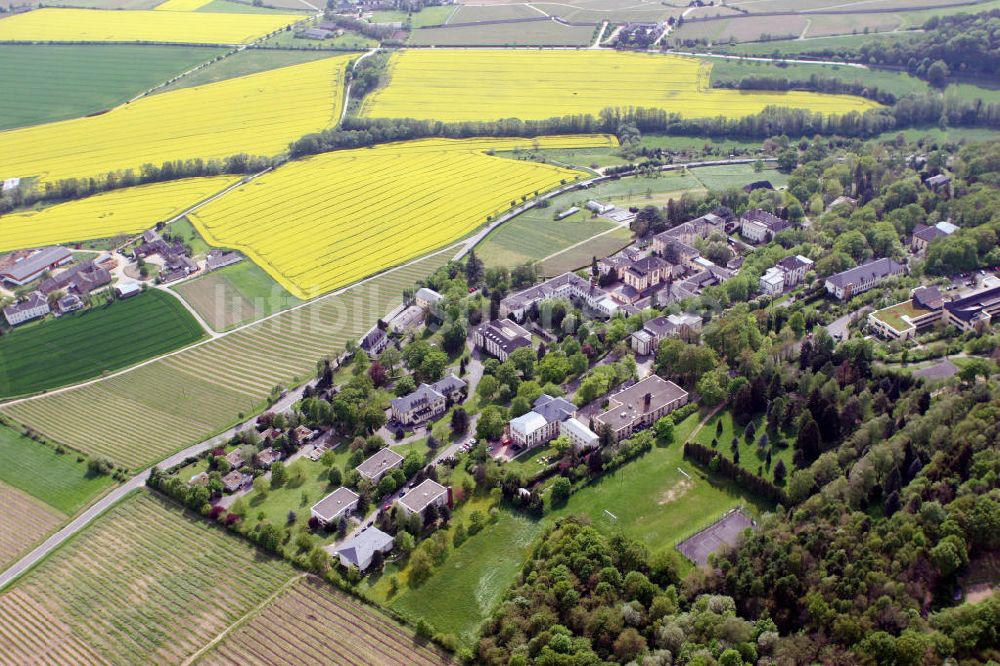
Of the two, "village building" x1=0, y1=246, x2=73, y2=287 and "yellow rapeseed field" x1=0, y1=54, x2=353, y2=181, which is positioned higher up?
"yellow rapeseed field" x1=0, y1=54, x2=353, y2=181

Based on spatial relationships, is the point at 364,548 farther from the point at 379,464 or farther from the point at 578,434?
the point at 578,434

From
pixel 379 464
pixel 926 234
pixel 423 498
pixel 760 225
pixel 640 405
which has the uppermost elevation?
pixel 926 234

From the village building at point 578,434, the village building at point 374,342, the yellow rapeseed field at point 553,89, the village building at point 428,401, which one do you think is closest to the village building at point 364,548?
the village building at point 428,401

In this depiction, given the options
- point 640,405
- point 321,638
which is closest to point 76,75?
point 640,405

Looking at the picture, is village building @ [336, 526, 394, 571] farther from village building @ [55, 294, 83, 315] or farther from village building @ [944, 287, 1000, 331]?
village building @ [944, 287, 1000, 331]

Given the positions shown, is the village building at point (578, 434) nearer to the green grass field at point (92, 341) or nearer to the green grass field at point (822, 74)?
the green grass field at point (92, 341)

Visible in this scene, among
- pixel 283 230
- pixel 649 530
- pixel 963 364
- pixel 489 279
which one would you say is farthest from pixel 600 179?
pixel 649 530

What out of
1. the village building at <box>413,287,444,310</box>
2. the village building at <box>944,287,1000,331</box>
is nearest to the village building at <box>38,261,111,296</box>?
the village building at <box>413,287,444,310</box>
